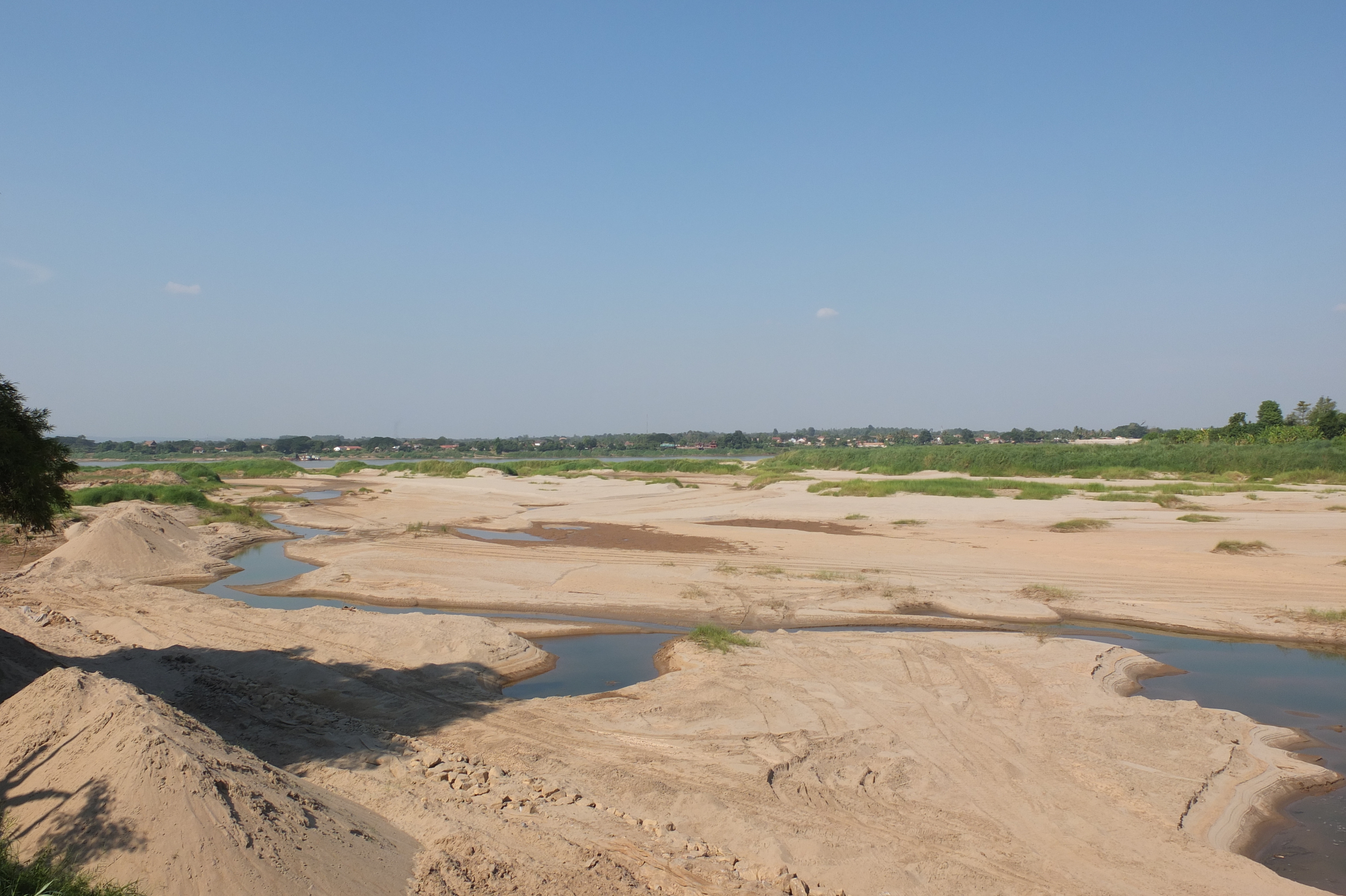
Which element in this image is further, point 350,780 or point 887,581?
point 887,581

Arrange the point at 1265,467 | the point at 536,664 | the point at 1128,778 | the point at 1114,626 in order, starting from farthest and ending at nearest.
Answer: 1. the point at 1265,467
2. the point at 1114,626
3. the point at 536,664
4. the point at 1128,778

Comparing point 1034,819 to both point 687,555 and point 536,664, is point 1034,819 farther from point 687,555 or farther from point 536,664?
point 687,555

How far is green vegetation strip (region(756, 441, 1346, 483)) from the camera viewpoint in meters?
57.0

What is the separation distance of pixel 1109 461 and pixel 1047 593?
5846 centimetres

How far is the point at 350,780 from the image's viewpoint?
8062 mm

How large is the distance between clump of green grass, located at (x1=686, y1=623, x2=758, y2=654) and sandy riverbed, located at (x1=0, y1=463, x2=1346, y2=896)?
36 cm

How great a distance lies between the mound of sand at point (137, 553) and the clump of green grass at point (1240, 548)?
33.1 m

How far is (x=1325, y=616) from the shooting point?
17031 mm

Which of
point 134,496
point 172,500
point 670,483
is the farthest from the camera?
point 670,483

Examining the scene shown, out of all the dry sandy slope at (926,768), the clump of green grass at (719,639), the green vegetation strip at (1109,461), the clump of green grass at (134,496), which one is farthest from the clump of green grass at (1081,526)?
the clump of green grass at (134,496)

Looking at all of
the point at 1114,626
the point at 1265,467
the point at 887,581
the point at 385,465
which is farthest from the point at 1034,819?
the point at 385,465

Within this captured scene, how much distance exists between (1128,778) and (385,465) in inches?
4711

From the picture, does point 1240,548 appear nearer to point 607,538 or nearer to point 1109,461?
point 607,538

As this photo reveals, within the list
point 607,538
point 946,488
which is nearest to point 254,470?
point 607,538
